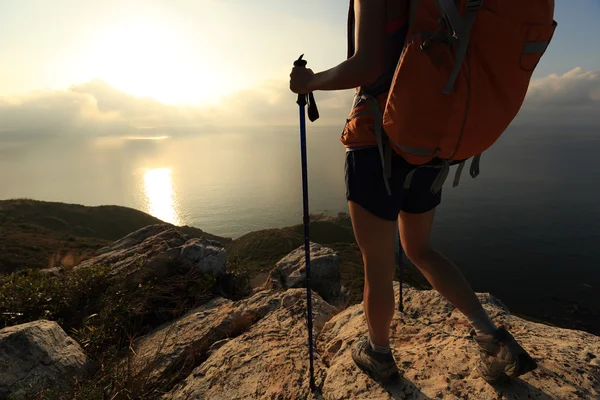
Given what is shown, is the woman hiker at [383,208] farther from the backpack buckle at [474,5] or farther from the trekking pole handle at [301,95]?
the backpack buckle at [474,5]

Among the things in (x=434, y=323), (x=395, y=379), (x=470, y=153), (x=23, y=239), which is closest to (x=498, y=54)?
(x=470, y=153)

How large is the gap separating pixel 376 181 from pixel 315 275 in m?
8.76

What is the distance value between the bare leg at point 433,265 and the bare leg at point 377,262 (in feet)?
1.06

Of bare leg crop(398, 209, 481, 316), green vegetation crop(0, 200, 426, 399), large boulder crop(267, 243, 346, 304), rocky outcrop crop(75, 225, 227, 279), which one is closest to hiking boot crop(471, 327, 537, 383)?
bare leg crop(398, 209, 481, 316)

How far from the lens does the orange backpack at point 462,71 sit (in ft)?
5.30

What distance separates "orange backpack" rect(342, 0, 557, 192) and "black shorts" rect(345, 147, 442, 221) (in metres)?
0.30

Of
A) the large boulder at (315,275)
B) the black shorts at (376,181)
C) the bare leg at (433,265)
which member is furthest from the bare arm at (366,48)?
the large boulder at (315,275)

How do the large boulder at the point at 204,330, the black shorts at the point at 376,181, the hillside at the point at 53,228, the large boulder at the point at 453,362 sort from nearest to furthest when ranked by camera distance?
A: the black shorts at the point at 376,181, the large boulder at the point at 453,362, the large boulder at the point at 204,330, the hillside at the point at 53,228

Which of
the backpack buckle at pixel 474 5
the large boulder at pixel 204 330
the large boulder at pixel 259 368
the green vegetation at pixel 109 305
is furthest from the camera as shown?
the large boulder at pixel 204 330

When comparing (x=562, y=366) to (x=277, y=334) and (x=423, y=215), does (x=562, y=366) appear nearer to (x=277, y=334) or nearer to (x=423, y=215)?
(x=423, y=215)

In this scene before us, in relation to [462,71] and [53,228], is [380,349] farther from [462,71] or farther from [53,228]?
[53,228]

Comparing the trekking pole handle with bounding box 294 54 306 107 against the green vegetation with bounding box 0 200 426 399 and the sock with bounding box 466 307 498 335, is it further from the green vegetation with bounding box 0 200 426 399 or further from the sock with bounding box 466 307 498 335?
the green vegetation with bounding box 0 200 426 399

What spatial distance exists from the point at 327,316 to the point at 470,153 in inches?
170

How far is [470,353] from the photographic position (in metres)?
2.96
